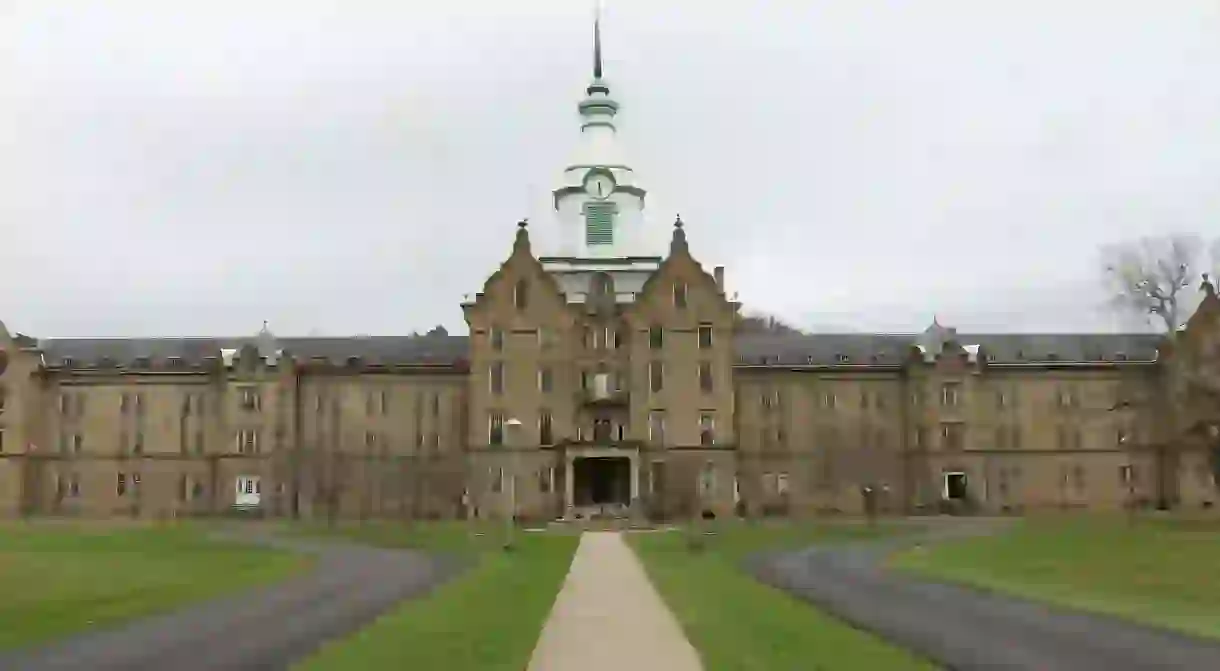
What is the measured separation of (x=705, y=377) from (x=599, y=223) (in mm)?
18960

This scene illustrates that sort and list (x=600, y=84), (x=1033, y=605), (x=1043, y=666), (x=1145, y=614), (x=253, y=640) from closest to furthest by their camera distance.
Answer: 1. (x=1043, y=666)
2. (x=253, y=640)
3. (x=1145, y=614)
4. (x=1033, y=605)
5. (x=600, y=84)

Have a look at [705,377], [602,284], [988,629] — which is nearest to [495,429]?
[705,377]

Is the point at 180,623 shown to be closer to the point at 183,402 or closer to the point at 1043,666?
the point at 1043,666

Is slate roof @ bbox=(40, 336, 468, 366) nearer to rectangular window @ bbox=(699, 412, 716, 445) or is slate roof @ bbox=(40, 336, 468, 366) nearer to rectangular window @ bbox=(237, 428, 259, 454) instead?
rectangular window @ bbox=(237, 428, 259, 454)

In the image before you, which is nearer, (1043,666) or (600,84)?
(1043,666)

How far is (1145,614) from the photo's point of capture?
29969 mm

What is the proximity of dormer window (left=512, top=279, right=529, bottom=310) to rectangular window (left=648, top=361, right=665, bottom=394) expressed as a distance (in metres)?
9.14

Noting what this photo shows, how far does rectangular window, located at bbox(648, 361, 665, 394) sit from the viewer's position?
86.1 metres

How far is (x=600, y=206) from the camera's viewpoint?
328ft

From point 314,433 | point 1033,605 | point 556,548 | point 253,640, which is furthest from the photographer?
point 314,433

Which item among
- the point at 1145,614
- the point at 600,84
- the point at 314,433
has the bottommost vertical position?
the point at 1145,614

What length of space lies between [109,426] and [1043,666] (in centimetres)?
8463

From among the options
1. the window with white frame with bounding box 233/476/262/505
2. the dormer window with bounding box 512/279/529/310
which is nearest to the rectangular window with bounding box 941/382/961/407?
the dormer window with bounding box 512/279/529/310

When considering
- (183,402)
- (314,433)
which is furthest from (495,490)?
(183,402)
